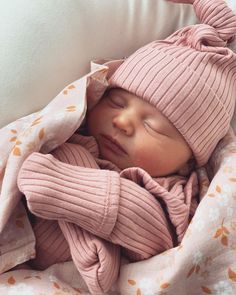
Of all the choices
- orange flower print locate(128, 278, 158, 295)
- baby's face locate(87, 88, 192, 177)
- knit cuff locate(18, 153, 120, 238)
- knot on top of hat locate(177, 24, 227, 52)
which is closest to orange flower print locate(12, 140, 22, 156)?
knit cuff locate(18, 153, 120, 238)

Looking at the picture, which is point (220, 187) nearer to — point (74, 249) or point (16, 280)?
point (74, 249)

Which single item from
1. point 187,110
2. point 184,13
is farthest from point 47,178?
point 184,13

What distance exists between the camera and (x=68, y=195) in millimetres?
759

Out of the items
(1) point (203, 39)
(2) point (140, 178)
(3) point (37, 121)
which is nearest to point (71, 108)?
(3) point (37, 121)

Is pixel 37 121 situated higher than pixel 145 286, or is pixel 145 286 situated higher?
pixel 37 121

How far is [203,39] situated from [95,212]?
17.4 inches

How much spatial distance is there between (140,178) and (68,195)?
0.59 feet

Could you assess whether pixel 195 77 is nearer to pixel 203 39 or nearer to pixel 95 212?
pixel 203 39

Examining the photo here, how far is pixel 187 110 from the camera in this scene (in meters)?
0.90

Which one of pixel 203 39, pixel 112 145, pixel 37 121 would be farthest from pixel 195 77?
pixel 37 121

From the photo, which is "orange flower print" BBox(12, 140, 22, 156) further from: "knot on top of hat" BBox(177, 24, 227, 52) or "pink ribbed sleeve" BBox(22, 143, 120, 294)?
"knot on top of hat" BBox(177, 24, 227, 52)

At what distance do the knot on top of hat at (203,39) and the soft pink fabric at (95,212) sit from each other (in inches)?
11.8

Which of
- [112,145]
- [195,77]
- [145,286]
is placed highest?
[195,77]

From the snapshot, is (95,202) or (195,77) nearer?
(95,202)
